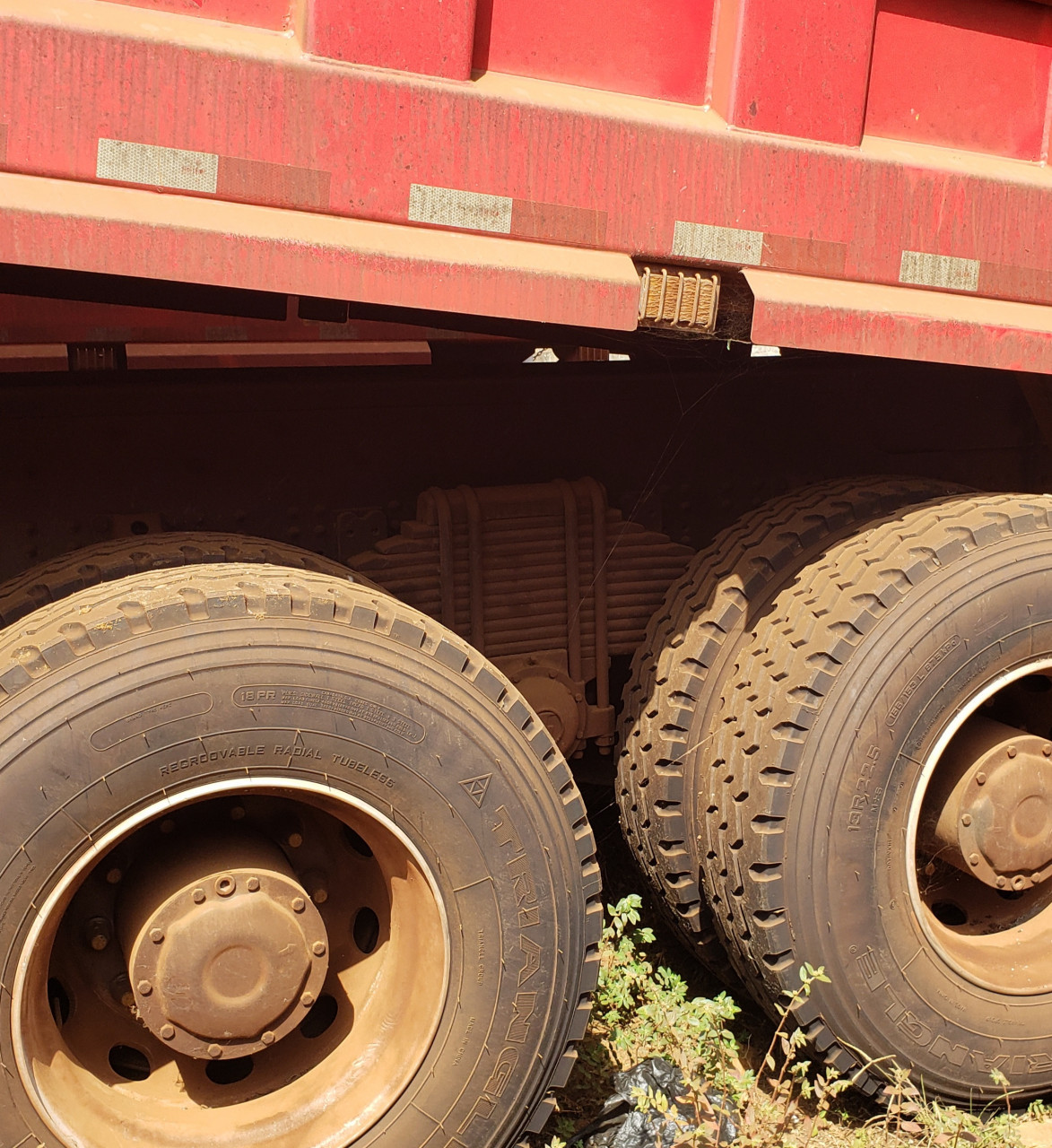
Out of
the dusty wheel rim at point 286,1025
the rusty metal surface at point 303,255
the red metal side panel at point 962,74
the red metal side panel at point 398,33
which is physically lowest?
the dusty wheel rim at point 286,1025

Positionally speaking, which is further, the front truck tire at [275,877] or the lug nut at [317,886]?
the lug nut at [317,886]

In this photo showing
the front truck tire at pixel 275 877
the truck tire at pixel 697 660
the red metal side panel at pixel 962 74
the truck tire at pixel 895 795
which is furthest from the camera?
the truck tire at pixel 697 660

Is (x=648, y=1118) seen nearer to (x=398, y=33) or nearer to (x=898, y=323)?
(x=898, y=323)

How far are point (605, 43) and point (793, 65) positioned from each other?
0.41m

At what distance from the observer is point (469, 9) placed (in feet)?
7.75

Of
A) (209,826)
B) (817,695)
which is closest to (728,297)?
(817,695)

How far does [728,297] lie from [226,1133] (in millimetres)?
1983

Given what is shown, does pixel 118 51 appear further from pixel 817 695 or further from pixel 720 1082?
pixel 720 1082

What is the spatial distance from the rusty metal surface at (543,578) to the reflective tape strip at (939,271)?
0.97 meters

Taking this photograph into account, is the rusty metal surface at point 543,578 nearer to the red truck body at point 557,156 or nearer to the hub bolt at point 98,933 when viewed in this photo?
the red truck body at point 557,156

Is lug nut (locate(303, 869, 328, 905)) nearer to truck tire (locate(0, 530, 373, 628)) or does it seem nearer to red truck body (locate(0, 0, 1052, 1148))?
red truck body (locate(0, 0, 1052, 1148))

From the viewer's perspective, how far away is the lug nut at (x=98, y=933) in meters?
2.58

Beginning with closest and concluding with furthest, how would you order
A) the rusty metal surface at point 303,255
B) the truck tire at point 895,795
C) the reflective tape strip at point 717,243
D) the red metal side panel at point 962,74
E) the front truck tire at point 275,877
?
the rusty metal surface at point 303,255 → the front truck tire at point 275,877 → the reflective tape strip at point 717,243 → the red metal side panel at point 962,74 → the truck tire at point 895,795

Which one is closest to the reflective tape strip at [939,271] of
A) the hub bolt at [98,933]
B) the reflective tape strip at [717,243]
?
the reflective tape strip at [717,243]
